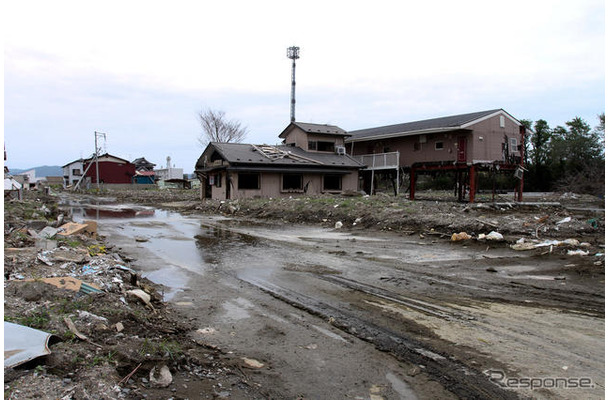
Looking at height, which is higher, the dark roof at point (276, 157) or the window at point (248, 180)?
the dark roof at point (276, 157)

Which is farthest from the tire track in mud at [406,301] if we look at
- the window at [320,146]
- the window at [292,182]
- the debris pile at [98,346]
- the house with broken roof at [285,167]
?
the window at [320,146]

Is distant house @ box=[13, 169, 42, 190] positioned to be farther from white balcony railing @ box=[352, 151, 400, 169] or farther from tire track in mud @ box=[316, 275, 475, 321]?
tire track in mud @ box=[316, 275, 475, 321]

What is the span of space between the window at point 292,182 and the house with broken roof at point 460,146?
6359 millimetres

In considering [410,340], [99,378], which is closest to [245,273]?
[410,340]

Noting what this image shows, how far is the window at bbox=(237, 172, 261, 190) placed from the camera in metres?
29.6

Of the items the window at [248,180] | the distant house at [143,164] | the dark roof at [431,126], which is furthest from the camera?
the distant house at [143,164]

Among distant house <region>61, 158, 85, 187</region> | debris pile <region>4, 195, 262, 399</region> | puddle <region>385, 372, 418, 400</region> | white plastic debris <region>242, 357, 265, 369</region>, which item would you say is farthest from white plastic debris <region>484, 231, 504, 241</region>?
distant house <region>61, 158, 85, 187</region>

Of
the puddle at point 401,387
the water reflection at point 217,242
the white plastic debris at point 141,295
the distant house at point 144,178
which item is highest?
the distant house at point 144,178

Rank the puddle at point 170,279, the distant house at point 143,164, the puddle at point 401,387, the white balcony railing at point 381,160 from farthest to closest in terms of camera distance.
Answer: the distant house at point 143,164 < the white balcony railing at point 381,160 < the puddle at point 170,279 < the puddle at point 401,387

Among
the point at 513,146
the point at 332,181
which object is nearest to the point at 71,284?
the point at 332,181

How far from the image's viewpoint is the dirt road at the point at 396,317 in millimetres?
3879

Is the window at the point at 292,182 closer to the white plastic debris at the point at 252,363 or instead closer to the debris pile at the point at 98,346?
the debris pile at the point at 98,346

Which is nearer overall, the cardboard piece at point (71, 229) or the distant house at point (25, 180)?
the cardboard piece at point (71, 229)

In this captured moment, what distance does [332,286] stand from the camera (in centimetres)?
726
